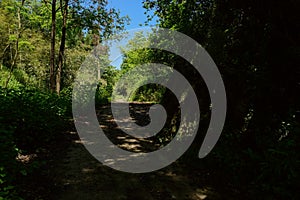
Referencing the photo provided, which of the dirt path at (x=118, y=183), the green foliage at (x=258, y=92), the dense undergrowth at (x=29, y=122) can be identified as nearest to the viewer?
the green foliage at (x=258, y=92)

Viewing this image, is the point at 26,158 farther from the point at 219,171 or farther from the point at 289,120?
the point at 289,120

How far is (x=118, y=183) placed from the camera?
5.91 meters

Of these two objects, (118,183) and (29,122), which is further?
(29,122)

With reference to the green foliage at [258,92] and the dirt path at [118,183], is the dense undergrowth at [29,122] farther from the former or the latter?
the green foliage at [258,92]

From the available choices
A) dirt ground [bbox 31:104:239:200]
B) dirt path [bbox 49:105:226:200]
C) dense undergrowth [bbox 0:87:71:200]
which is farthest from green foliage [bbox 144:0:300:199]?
dense undergrowth [bbox 0:87:71:200]

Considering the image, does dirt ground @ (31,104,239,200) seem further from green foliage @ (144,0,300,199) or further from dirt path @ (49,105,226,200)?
green foliage @ (144,0,300,199)

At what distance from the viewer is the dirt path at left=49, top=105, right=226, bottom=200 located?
529 centimetres

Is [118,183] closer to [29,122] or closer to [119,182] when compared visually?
[119,182]

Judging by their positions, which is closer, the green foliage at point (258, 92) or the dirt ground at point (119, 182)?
the green foliage at point (258, 92)

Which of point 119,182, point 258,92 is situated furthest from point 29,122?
point 258,92

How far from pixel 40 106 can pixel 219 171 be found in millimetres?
6504

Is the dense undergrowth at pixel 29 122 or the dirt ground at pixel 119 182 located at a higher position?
the dense undergrowth at pixel 29 122

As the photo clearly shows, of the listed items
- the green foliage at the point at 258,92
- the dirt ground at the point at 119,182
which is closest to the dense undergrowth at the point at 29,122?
the dirt ground at the point at 119,182

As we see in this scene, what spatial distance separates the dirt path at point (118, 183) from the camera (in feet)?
17.3
